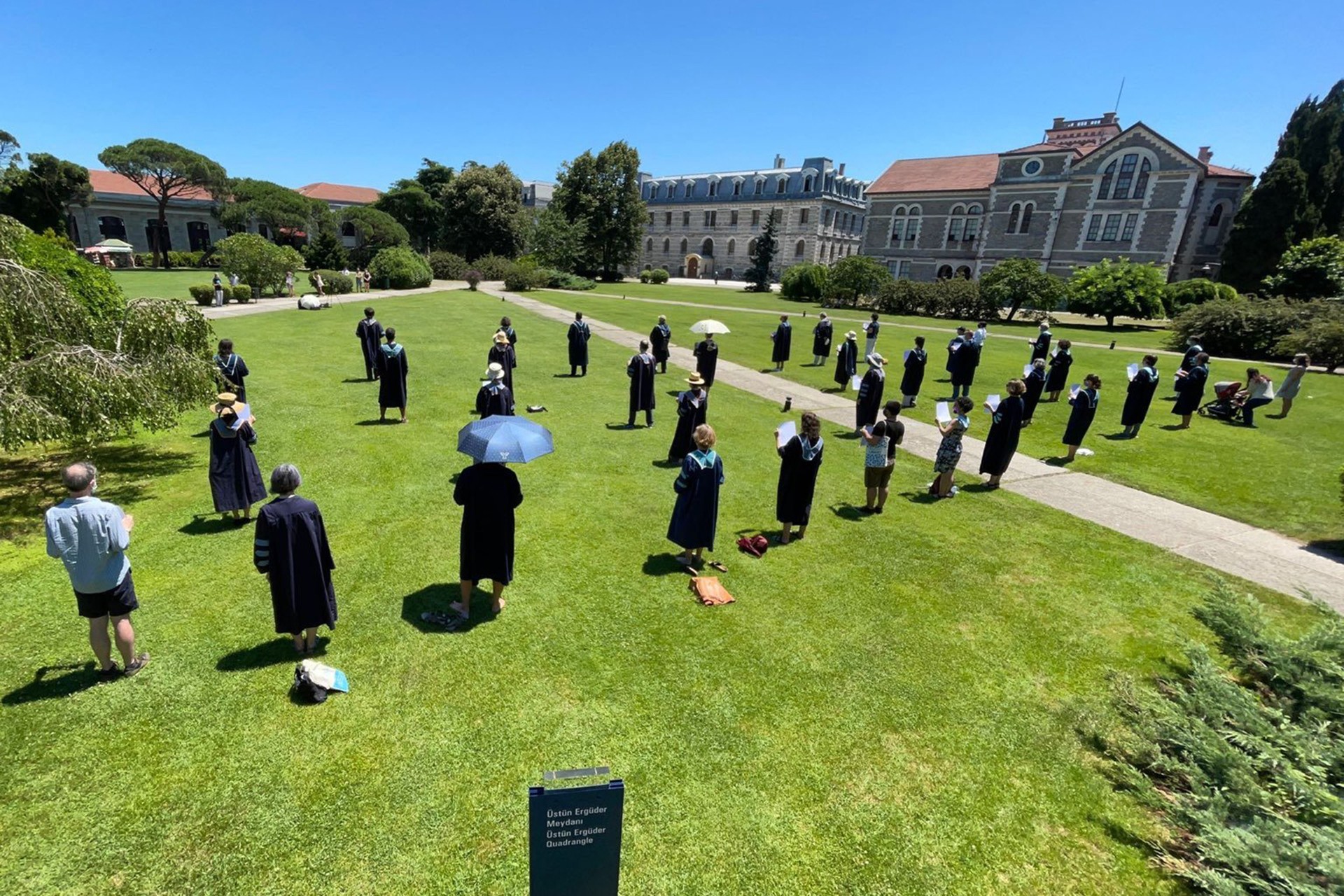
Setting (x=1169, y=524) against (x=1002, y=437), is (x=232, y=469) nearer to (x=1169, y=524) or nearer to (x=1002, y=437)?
(x=1002, y=437)

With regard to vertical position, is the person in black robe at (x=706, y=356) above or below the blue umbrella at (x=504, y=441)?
below

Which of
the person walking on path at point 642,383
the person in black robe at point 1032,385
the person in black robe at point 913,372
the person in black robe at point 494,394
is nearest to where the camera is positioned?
the person in black robe at point 494,394

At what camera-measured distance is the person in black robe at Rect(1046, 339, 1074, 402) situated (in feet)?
57.2

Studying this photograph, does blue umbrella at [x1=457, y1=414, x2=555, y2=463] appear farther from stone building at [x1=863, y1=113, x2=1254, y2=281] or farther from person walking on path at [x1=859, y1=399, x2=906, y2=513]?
stone building at [x1=863, y1=113, x2=1254, y2=281]

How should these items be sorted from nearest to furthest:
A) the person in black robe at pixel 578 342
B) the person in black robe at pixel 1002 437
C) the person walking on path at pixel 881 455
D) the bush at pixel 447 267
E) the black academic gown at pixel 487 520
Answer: the black academic gown at pixel 487 520
the person walking on path at pixel 881 455
the person in black robe at pixel 1002 437
the person in black robe at pixel 578 342
the bush at pixel 447 267

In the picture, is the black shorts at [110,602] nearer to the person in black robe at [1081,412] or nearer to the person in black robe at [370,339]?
the person in black robe at [370,339]

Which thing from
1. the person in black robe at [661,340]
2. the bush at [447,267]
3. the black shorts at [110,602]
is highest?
the bush at [447,267]

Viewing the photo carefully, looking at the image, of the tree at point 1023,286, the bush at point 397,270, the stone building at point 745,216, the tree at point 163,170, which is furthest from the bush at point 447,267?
the tree at point 1023,286

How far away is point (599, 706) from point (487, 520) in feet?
6.77

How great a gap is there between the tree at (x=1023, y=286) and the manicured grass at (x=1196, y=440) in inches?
446

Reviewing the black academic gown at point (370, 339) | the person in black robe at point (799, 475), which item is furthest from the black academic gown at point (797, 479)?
the black academic gown at point (370, 339)

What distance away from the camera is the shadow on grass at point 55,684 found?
4914mm

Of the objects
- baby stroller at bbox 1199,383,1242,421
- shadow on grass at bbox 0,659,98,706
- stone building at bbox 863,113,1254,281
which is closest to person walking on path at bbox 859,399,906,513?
shadow on grass at bbox 0,659,98,706

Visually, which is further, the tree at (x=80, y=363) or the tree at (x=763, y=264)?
the tree at (x=763, y=264)
